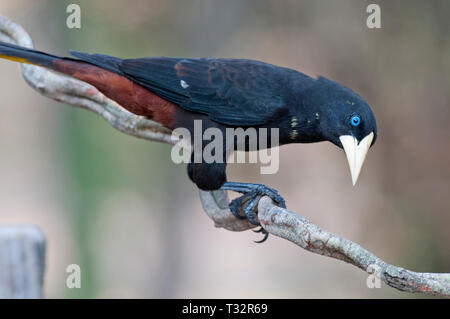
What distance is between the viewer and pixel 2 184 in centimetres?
683

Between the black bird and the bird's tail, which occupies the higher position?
the bird's tail

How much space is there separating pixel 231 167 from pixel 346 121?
2639 millimetres

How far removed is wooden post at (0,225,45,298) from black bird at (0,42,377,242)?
93cm

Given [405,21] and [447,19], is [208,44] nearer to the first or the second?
[405,21]

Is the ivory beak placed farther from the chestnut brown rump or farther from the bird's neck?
the chestnut brown rump

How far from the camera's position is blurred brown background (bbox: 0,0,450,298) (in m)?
5.01

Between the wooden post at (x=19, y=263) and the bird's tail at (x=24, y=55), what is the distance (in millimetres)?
883

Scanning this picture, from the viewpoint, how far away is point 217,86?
3.32 metres

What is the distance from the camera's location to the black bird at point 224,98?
10.2 feet

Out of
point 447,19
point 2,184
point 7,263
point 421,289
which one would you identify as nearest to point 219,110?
point 7,263

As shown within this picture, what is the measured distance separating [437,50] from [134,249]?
11.1 feet

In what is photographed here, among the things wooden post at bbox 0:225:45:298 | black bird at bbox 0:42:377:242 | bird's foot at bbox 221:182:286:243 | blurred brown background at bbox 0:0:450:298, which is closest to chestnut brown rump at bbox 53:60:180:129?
black bird at bbox 0:42:377:242

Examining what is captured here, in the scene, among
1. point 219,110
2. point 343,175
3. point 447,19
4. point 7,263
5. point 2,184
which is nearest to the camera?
point 7,263

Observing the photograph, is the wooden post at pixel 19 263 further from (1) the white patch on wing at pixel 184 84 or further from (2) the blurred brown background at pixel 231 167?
(2) the blurred brown background at pixel 231 167
